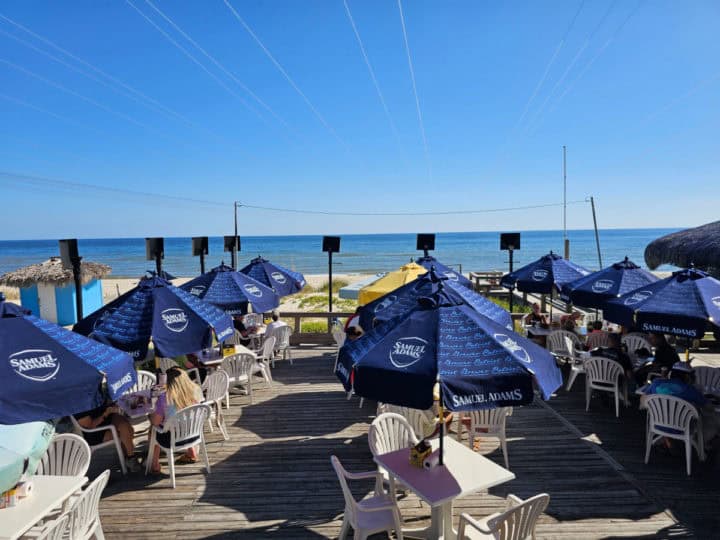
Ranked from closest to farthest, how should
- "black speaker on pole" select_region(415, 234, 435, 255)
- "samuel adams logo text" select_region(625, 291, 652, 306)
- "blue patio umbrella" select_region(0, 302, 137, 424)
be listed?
"blue patio umbrella" select_region(0, 302, 137, 424) → "samuel adams logo text" select_region(625, 291, 652, 306) → "black speaker on pole" select_region(415, 234, 435, 255)

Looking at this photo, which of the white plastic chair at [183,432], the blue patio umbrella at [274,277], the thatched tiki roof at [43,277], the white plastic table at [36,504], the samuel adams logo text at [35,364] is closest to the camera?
the white plastic table at [36,504]

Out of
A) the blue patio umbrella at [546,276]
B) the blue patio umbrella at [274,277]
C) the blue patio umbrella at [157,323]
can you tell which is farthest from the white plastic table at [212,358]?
the blue patio umbrella at [546,276]

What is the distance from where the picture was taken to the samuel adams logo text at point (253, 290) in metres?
8.04

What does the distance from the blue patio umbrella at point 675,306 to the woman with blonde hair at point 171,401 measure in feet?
17.3

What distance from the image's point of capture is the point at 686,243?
29.6ft

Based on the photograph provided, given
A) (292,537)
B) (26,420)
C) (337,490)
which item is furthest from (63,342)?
(337,490)

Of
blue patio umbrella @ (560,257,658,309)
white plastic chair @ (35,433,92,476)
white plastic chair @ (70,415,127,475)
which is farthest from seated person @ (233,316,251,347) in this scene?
blue patio umbrella @ (560,257,658,309)

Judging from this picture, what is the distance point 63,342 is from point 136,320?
149cm

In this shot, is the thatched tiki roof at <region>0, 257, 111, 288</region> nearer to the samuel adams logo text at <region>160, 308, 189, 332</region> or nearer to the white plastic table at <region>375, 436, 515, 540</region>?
the samuel adams logo text at <region>160, 308, 189, 332</region>

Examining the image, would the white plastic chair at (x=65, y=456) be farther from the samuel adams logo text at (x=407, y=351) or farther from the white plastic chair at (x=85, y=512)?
the samuel adams logo text at (x=407, y=351)

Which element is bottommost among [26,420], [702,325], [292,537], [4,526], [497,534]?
[292,537]

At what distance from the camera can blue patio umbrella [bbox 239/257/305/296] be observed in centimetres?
1013

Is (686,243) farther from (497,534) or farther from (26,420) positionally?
(26,420)

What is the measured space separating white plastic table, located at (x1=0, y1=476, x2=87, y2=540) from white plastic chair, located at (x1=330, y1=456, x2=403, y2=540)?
200 cm
